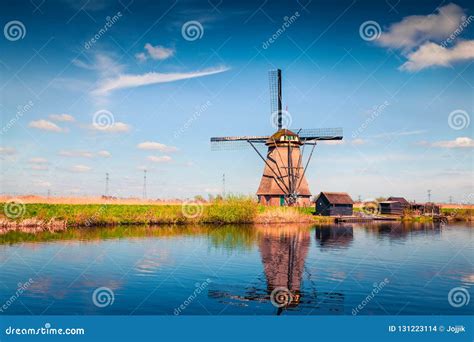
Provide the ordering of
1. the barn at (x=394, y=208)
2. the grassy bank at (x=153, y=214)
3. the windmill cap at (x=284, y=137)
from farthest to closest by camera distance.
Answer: the barn at (x=394, y=208) < the windmill cap at (x=284, y=137) < the grassy bank at (x=153, y=214)

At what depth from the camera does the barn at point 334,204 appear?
5378 centimetres

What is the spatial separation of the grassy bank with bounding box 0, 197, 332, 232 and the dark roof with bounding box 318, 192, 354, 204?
782 centimetres

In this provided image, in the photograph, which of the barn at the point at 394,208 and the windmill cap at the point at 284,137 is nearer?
the windmill cap at the point at 284,137

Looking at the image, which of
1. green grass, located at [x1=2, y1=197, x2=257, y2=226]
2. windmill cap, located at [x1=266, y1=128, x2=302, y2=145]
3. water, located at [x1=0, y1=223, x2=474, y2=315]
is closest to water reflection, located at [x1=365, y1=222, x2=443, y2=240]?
water, located at [x1=0, y1=223, x2=474, y2=315]

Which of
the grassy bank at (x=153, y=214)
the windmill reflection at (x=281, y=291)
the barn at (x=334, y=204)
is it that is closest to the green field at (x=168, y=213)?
the grassy bank at (x=153, y=214)

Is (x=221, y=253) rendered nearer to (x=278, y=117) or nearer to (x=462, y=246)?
(x=462, y=246)

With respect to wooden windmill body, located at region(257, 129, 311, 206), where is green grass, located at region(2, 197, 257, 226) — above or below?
below

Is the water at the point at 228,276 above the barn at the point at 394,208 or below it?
below

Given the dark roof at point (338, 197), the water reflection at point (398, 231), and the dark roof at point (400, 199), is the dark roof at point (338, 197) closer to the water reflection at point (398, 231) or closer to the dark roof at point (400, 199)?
the water reflection at point (398, 231)

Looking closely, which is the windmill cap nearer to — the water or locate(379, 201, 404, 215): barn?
locate(379, 201, 404, 215): barn

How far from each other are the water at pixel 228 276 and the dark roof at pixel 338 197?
2674 centimetres

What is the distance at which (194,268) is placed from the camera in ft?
60.4

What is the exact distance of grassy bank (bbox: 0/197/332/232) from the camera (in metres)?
36.0
